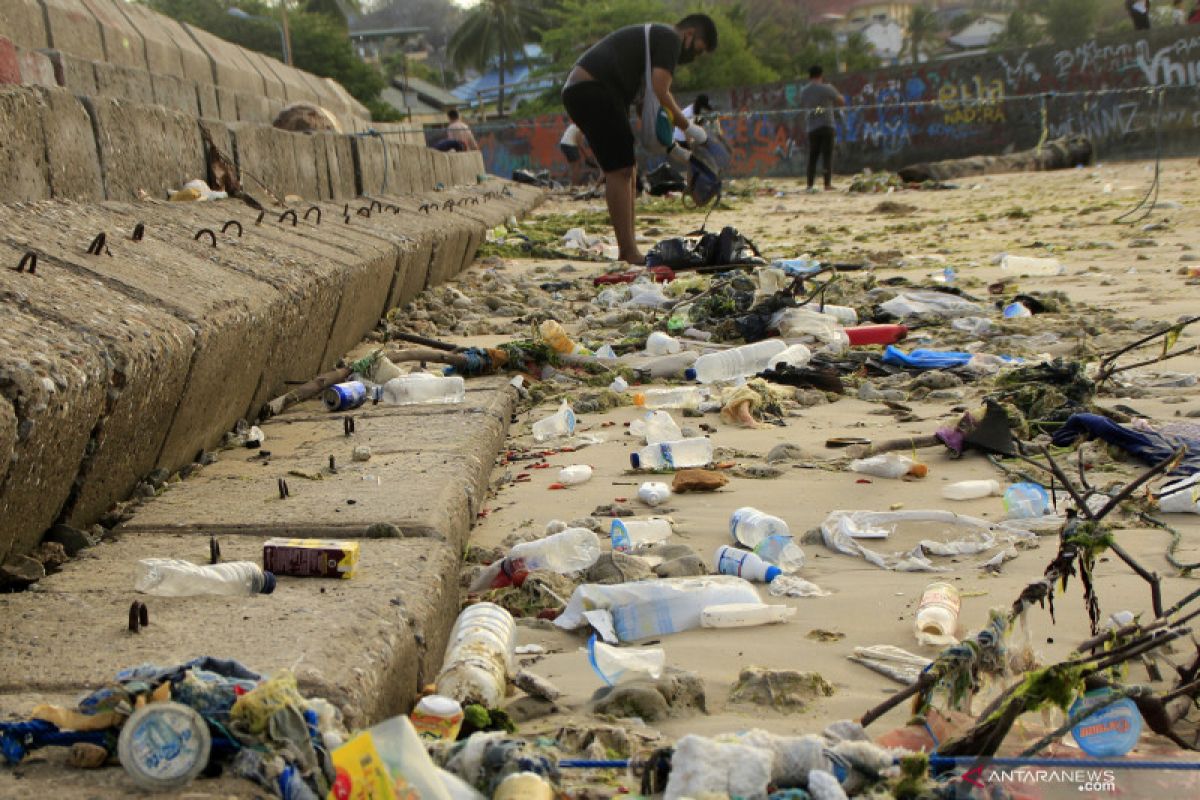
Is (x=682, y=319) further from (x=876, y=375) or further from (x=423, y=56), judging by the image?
(x=423, y=56)

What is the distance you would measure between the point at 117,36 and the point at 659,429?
8001 millimetres

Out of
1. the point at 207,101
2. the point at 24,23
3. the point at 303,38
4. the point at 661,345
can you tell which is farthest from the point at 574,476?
the point at 303,38

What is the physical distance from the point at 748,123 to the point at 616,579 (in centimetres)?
2416

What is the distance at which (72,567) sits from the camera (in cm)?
222

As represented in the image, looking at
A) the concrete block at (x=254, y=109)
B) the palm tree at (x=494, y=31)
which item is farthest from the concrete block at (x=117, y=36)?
the palm tree at (x=494, y=31)

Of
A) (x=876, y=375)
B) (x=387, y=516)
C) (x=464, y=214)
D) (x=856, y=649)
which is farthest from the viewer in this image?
(x=464, y=214)

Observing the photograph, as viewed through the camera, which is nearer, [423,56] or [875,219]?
[875,219]

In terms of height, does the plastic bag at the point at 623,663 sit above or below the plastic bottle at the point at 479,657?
below

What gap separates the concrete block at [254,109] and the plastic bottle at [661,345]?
Answer: 6.37 m

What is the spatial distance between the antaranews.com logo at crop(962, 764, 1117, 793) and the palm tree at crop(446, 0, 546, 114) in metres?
62.3

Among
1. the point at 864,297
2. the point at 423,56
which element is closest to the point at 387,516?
the point at 864,297

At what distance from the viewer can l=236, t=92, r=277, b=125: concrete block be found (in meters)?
10.8

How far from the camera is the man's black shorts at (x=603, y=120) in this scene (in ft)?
26.2

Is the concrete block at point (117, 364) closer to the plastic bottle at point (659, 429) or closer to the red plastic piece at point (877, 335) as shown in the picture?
the plastic bottle at point (659, 429)
